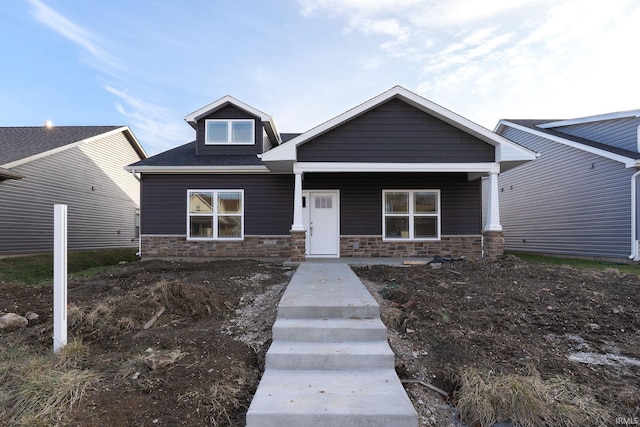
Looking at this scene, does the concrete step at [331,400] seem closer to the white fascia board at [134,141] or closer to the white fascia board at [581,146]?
the white fascia board at [581,146]

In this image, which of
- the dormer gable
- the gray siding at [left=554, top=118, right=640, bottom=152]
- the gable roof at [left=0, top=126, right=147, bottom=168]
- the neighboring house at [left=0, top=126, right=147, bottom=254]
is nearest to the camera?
the gray siding at [left=554, top=118, right=640, bottom=152]

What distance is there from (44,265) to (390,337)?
12.8 m

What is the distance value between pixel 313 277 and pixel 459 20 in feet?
27.1

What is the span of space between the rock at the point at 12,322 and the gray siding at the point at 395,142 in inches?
276

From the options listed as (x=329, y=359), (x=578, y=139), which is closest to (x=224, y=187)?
(x=329, y=359)

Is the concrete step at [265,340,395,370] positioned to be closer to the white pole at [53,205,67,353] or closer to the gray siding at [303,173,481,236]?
the white pole at [53,205,67,353]

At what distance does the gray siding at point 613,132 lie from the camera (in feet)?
39.7

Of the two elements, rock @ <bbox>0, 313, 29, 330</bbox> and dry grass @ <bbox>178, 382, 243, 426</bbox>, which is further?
rock @ <bbox>0, 313, 29, 330</bbox>

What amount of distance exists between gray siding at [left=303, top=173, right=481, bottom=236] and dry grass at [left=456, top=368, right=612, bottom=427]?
8459 millimetres

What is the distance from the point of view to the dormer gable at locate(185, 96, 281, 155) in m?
12.6

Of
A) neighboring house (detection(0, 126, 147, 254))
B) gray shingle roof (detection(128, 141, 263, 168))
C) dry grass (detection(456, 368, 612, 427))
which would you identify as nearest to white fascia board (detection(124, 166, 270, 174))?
gray shingle roof (detection(128, 141, 263, 168))

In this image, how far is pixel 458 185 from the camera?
455 inches

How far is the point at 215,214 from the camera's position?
38.3ft

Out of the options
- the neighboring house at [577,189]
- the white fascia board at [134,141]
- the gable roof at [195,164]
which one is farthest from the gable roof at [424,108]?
the white fascia board at [134,141]
